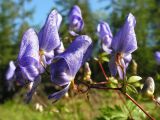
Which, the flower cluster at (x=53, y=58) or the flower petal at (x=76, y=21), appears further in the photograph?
the flower petal at (x=76, y=21)

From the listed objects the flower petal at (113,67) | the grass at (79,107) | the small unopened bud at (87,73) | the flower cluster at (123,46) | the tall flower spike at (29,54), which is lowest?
the grass at (79,107)

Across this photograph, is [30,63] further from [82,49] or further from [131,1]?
[131,1]

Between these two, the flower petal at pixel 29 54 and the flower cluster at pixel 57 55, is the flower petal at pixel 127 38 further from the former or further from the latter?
the flower petal at pixel 29 54

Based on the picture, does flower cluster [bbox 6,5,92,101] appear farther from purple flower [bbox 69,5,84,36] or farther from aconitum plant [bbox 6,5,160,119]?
purple flower [bbox 69,5,84,36]

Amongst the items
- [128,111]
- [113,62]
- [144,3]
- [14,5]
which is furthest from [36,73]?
[14,5]

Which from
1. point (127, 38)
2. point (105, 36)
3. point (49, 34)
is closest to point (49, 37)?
A: point (49, 34)

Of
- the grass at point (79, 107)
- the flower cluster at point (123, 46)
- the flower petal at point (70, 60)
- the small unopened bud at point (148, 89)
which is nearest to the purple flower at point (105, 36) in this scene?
the grass at point (79, 107)

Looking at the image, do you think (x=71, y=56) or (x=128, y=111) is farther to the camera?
(x=128, y=111)
